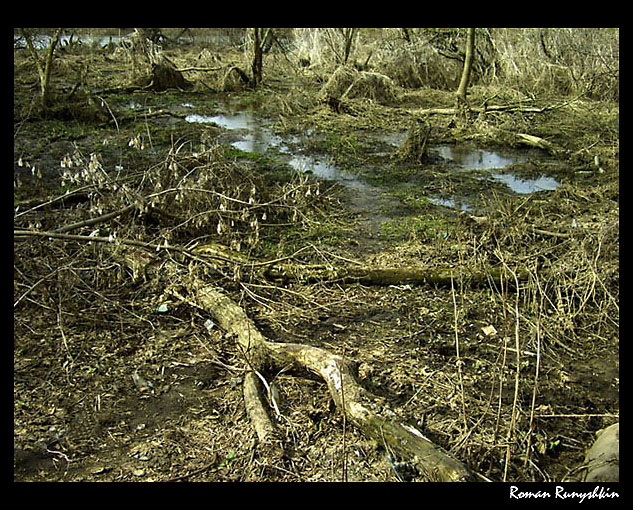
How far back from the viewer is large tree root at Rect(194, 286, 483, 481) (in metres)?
3.38

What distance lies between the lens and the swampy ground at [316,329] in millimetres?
3660

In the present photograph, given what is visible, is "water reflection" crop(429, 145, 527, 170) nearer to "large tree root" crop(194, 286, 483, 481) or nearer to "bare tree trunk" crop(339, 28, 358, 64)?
"bare tree trunk" crop(339, 28, 358, 64)

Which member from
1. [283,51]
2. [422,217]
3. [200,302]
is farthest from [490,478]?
[283,51]

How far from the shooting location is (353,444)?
3.75m

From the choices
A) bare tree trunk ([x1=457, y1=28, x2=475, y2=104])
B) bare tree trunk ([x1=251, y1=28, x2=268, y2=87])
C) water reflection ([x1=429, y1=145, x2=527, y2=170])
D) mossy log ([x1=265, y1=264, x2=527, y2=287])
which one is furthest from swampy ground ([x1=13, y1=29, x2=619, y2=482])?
bare tree trunk ([x1=251, y1=28, x2=268, y2=87])

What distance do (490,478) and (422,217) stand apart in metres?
4.61

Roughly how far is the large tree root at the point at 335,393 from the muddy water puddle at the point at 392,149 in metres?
3.60

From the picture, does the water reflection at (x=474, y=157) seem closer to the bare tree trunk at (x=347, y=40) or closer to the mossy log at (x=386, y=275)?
the mossy log at (x=386, y=275)

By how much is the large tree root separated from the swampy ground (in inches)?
3.9

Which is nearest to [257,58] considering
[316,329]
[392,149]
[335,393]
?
[392,149]

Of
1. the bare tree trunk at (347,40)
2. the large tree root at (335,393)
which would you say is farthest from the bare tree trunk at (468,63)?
the large tree root at (335,393)

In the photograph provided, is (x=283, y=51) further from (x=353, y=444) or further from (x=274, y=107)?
(x=353, y=444)
